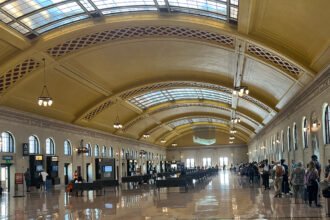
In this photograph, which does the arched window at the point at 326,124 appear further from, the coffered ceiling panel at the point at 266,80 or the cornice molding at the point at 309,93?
the coffered ceiling panel at the point at 266,80

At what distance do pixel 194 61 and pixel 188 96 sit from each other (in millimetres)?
16427

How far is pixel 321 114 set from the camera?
18.4 meters

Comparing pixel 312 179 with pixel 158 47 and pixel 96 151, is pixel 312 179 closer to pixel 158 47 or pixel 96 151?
pixel 158 47

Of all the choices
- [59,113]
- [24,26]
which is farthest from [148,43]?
[59,113]

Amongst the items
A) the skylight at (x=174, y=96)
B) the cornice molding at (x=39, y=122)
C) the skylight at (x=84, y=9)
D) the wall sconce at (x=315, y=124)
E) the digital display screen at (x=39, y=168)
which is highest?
the skylight at (x=84, y=9)

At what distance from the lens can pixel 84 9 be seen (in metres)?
18.8

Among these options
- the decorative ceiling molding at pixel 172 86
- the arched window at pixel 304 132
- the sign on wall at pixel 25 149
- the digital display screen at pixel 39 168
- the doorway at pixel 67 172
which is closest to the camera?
the arched window at pixel 304 132

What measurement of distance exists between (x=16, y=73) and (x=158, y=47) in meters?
7.61

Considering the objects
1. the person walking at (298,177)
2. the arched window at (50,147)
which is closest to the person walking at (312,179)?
the person walking at (298,177)

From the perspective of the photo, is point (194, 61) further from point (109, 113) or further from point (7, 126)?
point (109, 113)

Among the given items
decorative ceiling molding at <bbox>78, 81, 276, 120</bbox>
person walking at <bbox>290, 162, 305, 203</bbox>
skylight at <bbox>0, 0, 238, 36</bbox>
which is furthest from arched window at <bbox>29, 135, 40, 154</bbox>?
person walking at <bbox>290, 162, 305, 203</bbox>

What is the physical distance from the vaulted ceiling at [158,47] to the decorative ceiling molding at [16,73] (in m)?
0.06

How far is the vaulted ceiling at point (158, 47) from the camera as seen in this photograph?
16.6 meters

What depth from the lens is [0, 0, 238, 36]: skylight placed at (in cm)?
1770
